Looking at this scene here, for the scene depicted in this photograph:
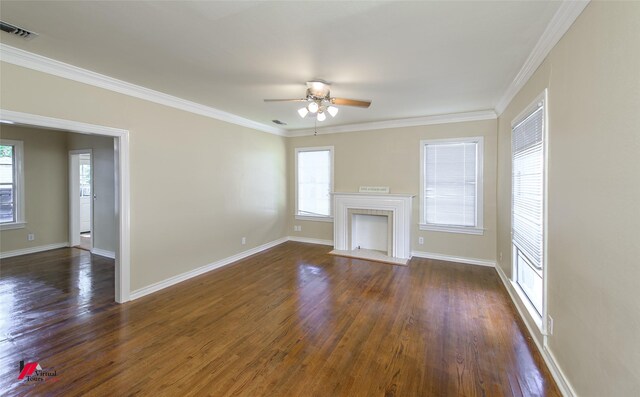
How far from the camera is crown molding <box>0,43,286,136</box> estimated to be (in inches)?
97.6

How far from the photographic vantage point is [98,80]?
3.04 m

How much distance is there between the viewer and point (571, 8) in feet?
5.82

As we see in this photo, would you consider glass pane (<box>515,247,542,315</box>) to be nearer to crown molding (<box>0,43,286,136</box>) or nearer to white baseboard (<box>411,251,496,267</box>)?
white baseboard (<box>411,251,496,267</box>)

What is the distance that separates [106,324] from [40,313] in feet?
2.95

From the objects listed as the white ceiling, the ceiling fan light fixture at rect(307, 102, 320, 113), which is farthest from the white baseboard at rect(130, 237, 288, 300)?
the ceiling fan light fixture at rect(307, 102, 320, 113)

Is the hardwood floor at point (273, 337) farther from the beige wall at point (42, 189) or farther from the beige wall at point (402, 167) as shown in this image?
the beige wall at point (42, 189)

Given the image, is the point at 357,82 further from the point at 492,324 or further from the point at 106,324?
the point at 106,324

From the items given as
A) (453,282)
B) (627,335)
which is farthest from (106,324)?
(453,282)

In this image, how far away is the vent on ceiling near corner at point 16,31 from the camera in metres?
2.08

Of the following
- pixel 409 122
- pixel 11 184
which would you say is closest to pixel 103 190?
pixel 11 184

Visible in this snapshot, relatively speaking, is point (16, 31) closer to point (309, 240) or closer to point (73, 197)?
point (73, 197)

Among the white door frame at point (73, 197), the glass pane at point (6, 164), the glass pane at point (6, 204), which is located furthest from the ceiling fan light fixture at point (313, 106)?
the glass pane at point (6, 204)

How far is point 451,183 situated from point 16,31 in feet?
18.5

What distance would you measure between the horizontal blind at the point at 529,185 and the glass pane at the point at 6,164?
8333mm
